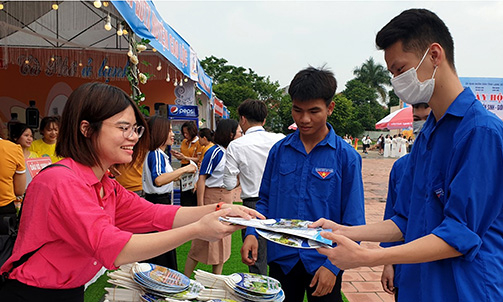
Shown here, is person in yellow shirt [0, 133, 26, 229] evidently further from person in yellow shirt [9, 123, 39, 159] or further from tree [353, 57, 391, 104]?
tree [353, 57, 391, 104]

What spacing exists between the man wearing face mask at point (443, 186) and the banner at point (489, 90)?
188 inches

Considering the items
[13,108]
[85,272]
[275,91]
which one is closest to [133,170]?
[85,272]

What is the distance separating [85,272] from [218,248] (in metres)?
2.65

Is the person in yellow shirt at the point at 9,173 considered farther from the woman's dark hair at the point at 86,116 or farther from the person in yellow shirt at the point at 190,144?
the person in yellow shirt at the point at 190,144

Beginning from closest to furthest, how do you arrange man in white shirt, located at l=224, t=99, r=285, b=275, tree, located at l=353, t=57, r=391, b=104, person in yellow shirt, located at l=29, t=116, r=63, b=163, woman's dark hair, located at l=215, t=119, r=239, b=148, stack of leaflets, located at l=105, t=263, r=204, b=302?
1. stack of leaflets, located at l=105, t=263, r=204, b=302
2. man in white shirt, located at l=224, t=99, r=285, b=275
3. woman's dark hair, located at l=215, t=119, r=239, b=148
4. person in yellow shirt, located at l=29, t=116, r=63, b=163
5. tree, located at l=353, t=57, r=391, b=104

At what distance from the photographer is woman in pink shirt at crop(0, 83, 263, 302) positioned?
4.64 ft

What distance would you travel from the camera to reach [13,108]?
9.55 meters

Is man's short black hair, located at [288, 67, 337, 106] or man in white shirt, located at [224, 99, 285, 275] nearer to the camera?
man's short black hair, located at [288, 67, 337, 106]

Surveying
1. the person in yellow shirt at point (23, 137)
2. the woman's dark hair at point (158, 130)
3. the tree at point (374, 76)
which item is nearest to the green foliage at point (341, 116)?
the tree at point (374, 76)

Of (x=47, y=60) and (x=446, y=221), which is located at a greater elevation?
(x=47, y=60)

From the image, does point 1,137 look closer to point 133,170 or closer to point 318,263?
point 133,170

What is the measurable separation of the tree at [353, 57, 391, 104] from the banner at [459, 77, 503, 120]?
58.1 m

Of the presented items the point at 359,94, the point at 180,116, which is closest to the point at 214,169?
the point at 180,116

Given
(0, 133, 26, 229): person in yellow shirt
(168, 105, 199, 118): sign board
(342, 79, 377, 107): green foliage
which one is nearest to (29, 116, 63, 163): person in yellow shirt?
(0, 133, 26, 229): person in yellow shirt
